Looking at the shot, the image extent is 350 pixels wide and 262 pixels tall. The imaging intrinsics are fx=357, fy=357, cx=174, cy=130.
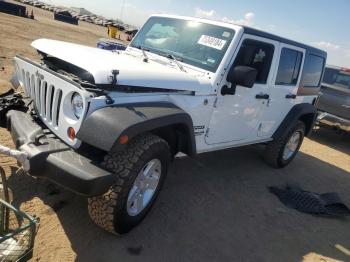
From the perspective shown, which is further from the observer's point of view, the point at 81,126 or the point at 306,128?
the point at 306,128

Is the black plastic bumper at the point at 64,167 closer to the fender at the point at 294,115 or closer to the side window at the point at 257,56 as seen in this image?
the side window at the point at 257,56

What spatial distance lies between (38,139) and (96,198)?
2.22 ft

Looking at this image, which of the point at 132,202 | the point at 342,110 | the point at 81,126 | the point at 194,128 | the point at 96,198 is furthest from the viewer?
the point at 342,110

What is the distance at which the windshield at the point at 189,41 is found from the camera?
4133mm

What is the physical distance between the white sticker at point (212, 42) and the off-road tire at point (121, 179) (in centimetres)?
154

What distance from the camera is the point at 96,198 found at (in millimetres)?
3002

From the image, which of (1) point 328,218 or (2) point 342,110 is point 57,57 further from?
(2) point 342,110

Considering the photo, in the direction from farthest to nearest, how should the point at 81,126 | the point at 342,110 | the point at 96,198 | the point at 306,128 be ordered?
the point at 342,110
the point at 306,128
the point at 96,198
the point at 81,126

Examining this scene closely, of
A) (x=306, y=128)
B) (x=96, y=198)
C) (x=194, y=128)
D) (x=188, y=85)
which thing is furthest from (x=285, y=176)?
(x=96, y=198)

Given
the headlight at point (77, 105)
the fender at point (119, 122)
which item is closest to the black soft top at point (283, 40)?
the fender at point (119, 122)

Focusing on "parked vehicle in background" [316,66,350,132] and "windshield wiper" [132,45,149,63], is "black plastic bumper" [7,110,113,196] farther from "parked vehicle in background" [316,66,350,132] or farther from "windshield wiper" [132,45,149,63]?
"parked vehicle in background" [316,66,350,132]

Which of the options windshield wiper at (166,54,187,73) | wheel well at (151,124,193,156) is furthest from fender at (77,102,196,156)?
windshield wiper at (166,54,187,73)

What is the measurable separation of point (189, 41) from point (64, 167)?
7.82 feet

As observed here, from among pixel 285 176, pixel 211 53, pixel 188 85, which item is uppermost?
pixel 211 53
